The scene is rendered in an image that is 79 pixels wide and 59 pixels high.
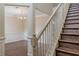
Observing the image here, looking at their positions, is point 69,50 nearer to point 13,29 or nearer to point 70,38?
point 70,38

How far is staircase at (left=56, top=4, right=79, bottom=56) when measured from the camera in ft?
7.98

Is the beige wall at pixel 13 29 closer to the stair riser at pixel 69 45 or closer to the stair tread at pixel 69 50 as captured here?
the stair riser at pixel 69 45

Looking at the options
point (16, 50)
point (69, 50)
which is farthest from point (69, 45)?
→ point (16, 50)

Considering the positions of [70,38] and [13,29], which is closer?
[70,38]

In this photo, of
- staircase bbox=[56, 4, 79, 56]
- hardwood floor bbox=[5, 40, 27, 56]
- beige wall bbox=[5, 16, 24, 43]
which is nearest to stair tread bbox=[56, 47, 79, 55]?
staircase bbox=[56, 4, 79, 56]

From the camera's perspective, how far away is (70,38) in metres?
2.75

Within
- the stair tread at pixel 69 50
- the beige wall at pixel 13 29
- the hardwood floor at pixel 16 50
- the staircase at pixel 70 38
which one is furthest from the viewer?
the beige wall at pixel 13 29

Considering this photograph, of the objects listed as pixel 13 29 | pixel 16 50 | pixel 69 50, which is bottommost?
pixel 16 50

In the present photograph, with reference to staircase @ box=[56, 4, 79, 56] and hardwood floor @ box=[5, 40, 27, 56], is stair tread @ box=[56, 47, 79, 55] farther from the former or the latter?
hardwood floor @ box=[5, 40, 27, 56]

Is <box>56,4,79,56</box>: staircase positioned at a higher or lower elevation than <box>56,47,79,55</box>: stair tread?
higher

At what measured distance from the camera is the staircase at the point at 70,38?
7.98ft

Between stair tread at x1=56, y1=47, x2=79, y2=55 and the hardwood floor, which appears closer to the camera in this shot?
stair tread at x1=56, y1=47, x2=79, y2=55

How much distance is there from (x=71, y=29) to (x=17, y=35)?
6.06m

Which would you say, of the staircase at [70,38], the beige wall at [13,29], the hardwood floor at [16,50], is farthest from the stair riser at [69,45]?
the beige wall at [13,29]
